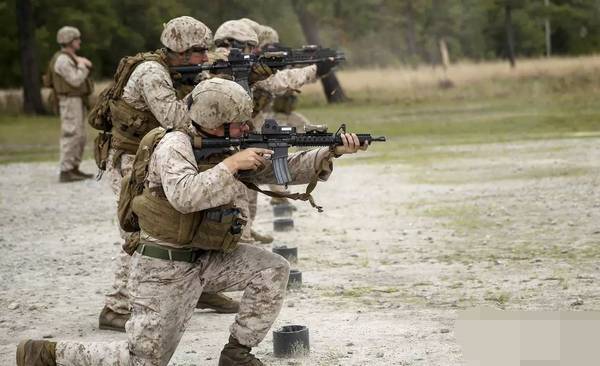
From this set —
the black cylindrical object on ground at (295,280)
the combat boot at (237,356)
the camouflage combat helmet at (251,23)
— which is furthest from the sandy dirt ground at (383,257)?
the camouflage combat helmet at (251,23)

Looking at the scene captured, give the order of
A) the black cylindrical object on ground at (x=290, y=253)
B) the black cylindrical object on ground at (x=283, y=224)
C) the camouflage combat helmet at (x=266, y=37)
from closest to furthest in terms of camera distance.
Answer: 1. the black cylindrical object on ground at (x=290, y=253)
2. the black cylindrical object on ground at (x=283, y=224)
3. the camouflage combat helmet at (x=266, y=37)

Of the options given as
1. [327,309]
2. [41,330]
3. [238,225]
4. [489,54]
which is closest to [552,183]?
[327,309]

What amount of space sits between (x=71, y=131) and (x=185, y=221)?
510 inches

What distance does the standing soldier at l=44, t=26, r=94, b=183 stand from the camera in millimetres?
18531

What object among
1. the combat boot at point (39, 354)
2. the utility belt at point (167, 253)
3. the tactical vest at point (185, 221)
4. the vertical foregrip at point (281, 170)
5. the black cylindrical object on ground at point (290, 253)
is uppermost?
the vertical foregrip at point (281, 170)

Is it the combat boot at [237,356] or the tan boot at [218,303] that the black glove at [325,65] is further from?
the combat boot at [237,356]

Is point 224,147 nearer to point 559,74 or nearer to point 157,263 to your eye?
point 157,263

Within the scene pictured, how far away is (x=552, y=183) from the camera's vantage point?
1583 centimetres

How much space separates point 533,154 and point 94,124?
12.0 m

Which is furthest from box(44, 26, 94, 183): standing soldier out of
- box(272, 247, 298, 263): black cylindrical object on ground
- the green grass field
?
box(272, 247, 298, 263): black cylindrical object on ground

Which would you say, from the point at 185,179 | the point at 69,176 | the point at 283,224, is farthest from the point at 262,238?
the point at 69,176

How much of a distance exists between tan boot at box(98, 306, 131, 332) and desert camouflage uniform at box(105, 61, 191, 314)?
0.03 m

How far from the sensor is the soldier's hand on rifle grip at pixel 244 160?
6344mm

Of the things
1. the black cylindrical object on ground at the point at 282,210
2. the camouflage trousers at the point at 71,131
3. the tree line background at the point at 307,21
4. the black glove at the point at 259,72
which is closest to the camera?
the black glove at the point at 259,72
